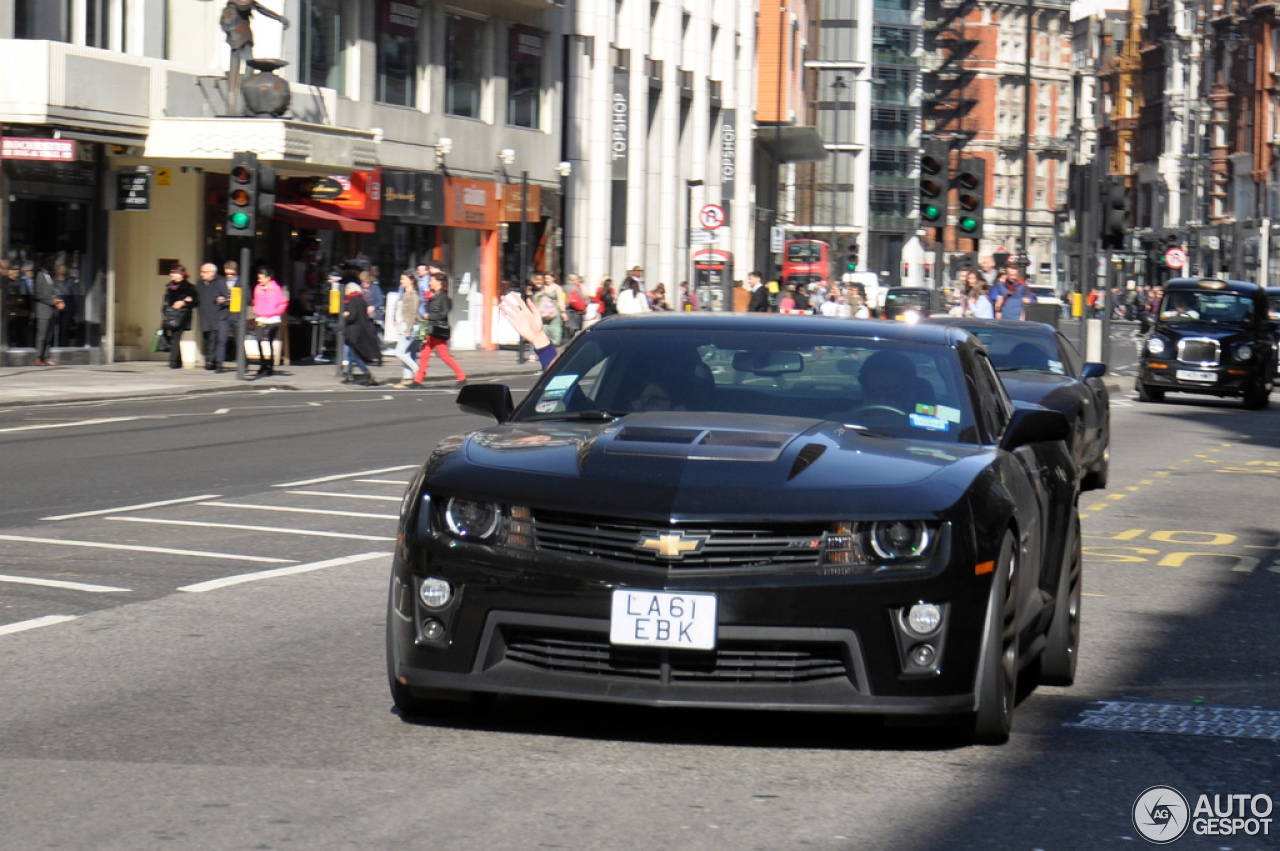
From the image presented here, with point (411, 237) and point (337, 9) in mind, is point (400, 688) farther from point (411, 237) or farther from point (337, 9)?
point (411, 237)

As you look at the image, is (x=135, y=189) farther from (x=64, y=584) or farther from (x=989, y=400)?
(x=989, y=400)

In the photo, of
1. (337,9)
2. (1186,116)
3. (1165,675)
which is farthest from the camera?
(1186,116)

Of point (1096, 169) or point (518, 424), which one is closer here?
point (518, 424)

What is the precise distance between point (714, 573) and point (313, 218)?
3307 centimetres

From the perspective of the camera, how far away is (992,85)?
548ft

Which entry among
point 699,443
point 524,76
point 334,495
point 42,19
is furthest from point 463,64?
point 699,443

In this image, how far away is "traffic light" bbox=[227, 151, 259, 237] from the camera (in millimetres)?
29484

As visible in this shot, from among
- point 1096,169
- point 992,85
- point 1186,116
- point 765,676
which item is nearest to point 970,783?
point 765,676

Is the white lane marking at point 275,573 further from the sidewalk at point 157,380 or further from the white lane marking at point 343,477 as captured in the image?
the sidewalk at point 157,380

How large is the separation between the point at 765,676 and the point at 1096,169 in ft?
94.5

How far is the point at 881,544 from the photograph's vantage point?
238 inches

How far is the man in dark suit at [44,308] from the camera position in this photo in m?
31.8

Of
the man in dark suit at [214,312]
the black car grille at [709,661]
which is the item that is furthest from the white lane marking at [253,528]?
the man in dark suit at [214,312]

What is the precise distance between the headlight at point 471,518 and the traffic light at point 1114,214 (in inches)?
1049
